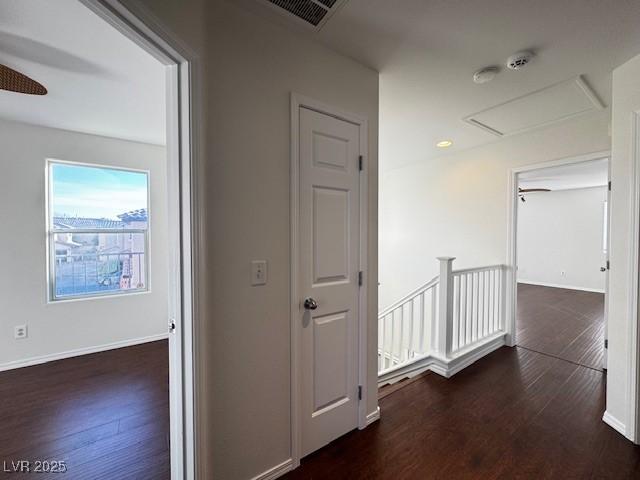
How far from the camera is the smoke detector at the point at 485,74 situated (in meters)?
1.88

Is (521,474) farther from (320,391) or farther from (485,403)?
(320,391)

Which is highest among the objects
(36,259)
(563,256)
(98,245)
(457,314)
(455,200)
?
(455,200)

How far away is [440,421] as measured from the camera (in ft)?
6.40

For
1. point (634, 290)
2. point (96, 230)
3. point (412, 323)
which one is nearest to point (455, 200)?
point (412, 323)

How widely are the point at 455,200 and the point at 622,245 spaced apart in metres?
2.00

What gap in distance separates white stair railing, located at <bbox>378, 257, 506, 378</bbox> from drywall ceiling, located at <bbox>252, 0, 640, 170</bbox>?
1.49 meters

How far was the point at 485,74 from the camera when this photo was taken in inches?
75.0

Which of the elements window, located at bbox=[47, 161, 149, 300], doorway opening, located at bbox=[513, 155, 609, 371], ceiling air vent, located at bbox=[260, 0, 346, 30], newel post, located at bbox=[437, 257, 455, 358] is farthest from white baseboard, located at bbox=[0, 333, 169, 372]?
doorway opening, located at bbox=[513, 155, 609, 371]

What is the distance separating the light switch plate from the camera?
1.39 meters

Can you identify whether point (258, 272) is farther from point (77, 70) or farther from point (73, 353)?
point (73, 353)

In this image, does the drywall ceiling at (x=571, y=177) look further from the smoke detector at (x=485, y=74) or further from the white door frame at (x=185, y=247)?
the white door frame at (x=185, y=247)

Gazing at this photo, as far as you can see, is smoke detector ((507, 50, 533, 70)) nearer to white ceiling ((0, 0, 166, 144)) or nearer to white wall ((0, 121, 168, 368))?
white ceiling ((0, 0, 166, 144))

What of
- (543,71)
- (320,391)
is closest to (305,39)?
(543,71)

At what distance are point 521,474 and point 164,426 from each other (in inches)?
89.6
